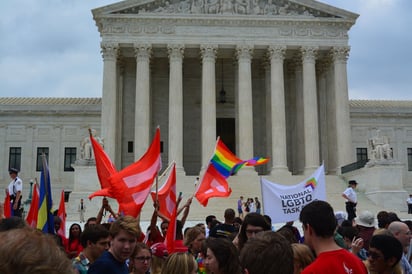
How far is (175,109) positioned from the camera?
43625 mm

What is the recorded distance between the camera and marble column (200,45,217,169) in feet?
142

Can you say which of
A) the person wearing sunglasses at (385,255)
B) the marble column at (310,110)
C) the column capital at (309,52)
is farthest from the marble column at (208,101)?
the person wearing sunglasses at (385,255)

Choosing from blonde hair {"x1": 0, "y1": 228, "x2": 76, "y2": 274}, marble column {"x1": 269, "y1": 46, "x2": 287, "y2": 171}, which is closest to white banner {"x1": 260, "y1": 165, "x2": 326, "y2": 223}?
blonde hair {"x1": 0, "y1": 228, "x2": 76, "y2": 274}

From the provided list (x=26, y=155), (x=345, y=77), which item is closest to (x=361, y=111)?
(x=345, y=77)

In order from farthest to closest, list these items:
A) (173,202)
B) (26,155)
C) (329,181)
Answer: (26,155) → (329,181) → (173,202)

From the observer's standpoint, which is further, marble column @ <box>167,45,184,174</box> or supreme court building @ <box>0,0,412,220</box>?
supreme court building @ <box>0,0,412,220</box>

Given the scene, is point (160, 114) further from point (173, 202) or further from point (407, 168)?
point (173, 202)

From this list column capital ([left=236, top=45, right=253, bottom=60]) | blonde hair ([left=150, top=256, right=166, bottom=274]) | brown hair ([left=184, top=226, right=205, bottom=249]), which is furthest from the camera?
column capital ([left=236, top=45, right=253, bottom=60])

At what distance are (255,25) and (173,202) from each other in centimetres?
3583

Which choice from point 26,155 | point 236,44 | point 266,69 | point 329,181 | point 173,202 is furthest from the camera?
point 26,155

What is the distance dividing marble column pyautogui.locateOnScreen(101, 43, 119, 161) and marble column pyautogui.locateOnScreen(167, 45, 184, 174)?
4.89m

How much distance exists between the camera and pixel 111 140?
42.8 meters

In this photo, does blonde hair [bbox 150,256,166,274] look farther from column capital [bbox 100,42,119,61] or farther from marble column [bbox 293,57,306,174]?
marble column [bbox 293,57,306,174]

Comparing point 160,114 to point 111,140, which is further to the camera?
point 160,114
